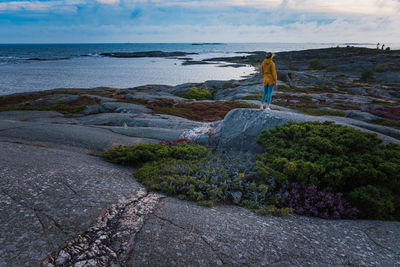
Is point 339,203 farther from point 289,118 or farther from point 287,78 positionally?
point 287,78

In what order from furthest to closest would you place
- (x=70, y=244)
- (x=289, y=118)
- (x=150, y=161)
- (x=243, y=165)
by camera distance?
(x=289, y=118) → (x=150, y=161) → (x=243, y=165) → (x=70, y=244)

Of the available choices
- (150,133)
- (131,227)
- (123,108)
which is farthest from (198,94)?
(131,227)

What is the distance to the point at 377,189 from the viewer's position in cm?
670

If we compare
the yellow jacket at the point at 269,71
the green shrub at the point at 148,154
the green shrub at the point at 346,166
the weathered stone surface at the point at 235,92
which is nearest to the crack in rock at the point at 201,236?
the green shrub at the point at 346,166

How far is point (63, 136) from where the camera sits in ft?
36.8

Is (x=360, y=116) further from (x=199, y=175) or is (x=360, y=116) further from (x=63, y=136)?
(x=63, y=136)

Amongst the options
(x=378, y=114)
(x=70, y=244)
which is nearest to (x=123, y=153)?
(x=70, y=244)

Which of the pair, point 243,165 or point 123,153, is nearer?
point 243,165

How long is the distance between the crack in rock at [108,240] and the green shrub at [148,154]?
3.24 meters

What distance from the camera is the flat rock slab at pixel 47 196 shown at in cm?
409

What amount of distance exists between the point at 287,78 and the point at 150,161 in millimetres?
52077

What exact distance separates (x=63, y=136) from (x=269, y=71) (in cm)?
1068

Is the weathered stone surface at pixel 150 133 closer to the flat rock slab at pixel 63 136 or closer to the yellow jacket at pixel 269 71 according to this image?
the flat rock slab at pixel 63 136

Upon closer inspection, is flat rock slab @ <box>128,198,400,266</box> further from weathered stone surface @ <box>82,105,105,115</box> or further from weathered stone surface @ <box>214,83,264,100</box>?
weathered stone surface @ <box>214,83,264,100</box>
